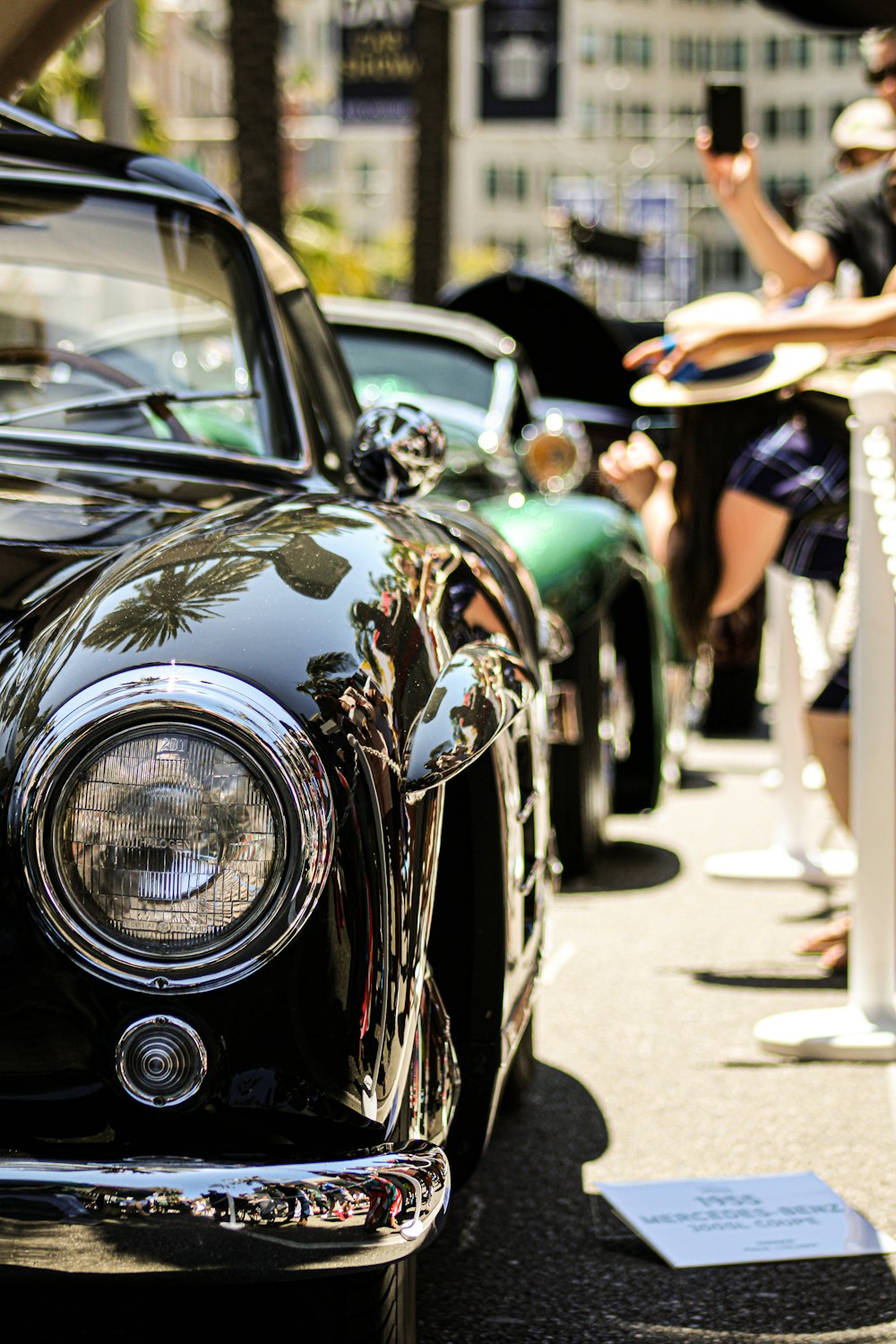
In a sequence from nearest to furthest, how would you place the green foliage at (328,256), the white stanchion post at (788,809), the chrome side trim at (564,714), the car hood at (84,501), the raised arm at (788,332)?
the car hood at (84,501) → the raised arm at (788,332) → the chrome side trim at (564,714) → the white stanchion post at (788,809) → the green foliage at (328,256)

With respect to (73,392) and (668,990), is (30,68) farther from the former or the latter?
(668,990)

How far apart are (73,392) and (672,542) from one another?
72.1 inches

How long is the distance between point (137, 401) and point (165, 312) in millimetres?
724

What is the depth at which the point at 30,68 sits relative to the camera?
3.50m

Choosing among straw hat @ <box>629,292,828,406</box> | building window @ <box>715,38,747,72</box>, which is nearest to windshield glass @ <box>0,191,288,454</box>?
straw hat @ <box>629,292,828,406</box>

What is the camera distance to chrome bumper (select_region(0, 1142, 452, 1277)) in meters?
1.62

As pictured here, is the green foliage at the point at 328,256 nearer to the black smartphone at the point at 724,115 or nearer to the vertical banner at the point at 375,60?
the vertical banner at the point at 375,60

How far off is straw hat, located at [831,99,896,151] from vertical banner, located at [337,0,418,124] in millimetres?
16900

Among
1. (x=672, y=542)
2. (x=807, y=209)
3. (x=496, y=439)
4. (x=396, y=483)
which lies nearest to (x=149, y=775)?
(x=396, y=483)

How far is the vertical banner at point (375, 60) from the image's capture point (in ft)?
76.6

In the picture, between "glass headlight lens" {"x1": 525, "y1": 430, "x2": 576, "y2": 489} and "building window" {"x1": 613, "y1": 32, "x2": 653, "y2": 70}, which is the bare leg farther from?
"building window" {"x1": 613, "y1": 32, "x2": 653, "y2": 70}

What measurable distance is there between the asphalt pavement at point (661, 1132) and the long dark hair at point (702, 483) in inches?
36.2

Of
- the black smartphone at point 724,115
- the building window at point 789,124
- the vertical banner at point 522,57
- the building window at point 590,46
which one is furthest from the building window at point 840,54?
the black smartphone at point 724,115

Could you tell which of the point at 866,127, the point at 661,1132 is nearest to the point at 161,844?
the point at 661,1132
